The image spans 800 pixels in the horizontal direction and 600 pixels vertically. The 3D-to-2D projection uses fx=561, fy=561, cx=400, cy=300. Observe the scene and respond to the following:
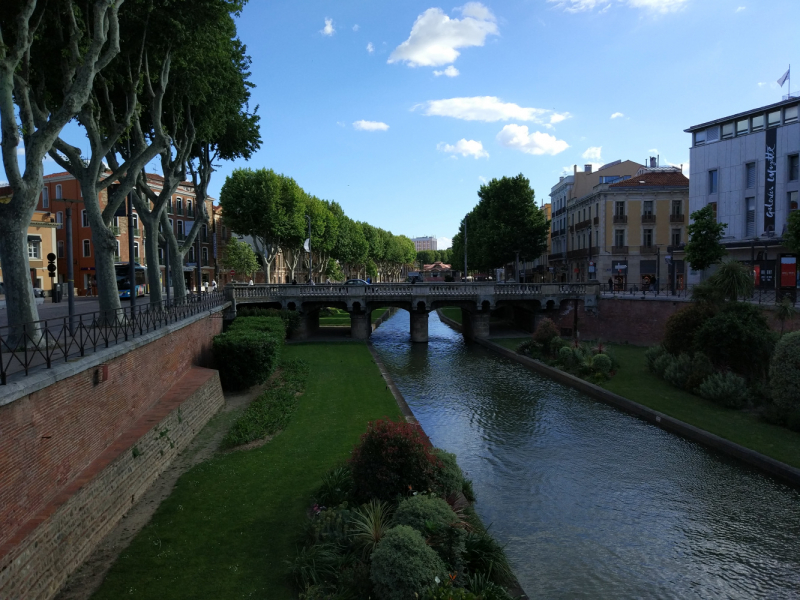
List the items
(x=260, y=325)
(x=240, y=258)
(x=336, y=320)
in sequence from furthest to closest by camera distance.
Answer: (x=240, y=258)
(x=336, y=320)
(x=260, y=325)

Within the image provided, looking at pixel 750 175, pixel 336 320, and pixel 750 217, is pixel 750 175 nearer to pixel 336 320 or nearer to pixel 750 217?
pixel 750 217

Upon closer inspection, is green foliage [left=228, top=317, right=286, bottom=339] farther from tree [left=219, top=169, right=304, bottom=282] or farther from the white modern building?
the white modern building

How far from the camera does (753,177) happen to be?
4306 cm

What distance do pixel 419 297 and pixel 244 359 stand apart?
22467mm

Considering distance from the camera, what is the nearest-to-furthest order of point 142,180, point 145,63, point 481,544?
point 481,544 → point 145,63 → point 142,180

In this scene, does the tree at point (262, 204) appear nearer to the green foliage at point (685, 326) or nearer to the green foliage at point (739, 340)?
the green foliage at point (685, 326)

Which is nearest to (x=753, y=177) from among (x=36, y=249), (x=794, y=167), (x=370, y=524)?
(x=794, y=167)

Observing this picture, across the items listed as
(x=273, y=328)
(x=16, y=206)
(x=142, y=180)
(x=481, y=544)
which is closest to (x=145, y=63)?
(x=142, y=180)

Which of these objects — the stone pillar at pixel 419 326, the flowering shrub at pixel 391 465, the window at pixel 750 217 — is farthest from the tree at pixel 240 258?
the flowering shrub at pixel 391 465

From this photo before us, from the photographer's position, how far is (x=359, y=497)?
40.5ft

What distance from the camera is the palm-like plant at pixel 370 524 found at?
1055 centimetres

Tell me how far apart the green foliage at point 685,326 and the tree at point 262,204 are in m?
39.5

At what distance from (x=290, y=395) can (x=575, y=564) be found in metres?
15.1

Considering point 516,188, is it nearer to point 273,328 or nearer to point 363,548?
point 273,328
